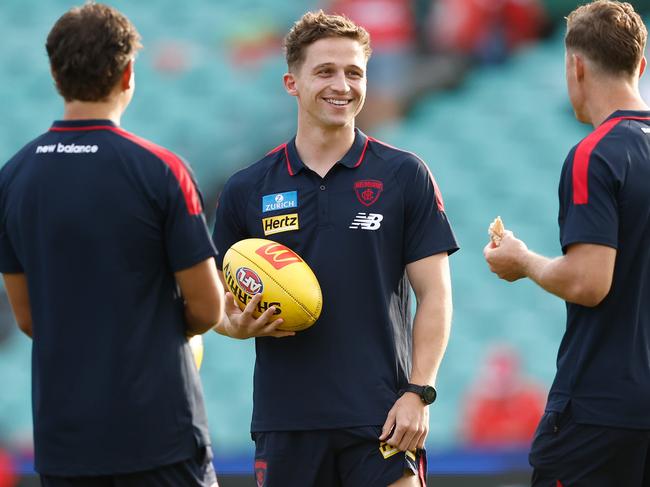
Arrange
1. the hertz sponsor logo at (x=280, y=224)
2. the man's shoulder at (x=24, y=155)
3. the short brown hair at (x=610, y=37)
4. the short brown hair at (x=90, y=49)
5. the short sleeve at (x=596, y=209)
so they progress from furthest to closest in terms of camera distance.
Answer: the hertz sponsor logo at (x=280, y=224)
the short brown hair at (x=610, y=37)
the short sleeve at (x=596, y=209)
the man's shoulder at (x=24, y=155)
the short brown hair at (x=90, y=49)

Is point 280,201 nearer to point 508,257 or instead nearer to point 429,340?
point 429,340

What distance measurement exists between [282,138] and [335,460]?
4215 mm

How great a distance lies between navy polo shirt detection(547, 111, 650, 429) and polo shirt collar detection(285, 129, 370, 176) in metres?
0.76

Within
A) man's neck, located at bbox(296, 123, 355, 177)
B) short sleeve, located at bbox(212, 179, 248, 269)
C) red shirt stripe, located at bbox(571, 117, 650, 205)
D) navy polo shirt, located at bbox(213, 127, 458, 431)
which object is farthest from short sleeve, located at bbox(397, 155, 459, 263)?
short sleeve, located at bbox(212, 179, 248, 269)

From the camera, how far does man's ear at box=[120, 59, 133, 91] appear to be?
3.37 meters

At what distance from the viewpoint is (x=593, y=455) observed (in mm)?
3635

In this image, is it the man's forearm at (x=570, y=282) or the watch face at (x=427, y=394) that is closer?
the man's forearm at (x=570, y=282)

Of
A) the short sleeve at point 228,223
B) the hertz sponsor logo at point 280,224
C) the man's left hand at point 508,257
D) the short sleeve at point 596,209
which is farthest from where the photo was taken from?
the short sleeve at point 228,223

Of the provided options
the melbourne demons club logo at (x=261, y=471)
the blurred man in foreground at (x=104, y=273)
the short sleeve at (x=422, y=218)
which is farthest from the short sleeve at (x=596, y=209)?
the melbourne demons club logo at (x=261, y=471)

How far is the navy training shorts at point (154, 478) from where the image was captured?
3318 millimetres

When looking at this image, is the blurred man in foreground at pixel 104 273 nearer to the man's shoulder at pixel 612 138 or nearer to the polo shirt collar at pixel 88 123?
the polo shirt collar at pixel 88 123

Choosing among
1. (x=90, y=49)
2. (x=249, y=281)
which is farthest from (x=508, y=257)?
(x=90, y=49)

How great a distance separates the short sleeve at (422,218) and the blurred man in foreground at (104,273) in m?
0.86

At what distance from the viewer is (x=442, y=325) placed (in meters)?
3.86
